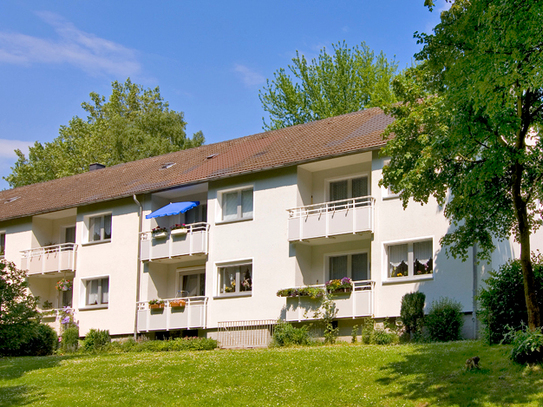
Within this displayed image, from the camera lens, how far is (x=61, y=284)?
38.2 meters

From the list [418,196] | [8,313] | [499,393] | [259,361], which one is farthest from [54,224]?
[499,393]

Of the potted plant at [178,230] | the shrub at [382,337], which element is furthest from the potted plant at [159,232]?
the shrub at [382,337]

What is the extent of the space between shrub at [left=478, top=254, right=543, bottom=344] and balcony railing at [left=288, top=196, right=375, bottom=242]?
26.7ft

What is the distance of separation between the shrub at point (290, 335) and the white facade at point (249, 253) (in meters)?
0.60

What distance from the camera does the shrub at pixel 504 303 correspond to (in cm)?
2034

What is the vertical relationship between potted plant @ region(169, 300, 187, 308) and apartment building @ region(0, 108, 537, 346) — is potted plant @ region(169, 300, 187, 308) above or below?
below

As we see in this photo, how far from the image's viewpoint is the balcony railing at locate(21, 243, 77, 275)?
123 feet

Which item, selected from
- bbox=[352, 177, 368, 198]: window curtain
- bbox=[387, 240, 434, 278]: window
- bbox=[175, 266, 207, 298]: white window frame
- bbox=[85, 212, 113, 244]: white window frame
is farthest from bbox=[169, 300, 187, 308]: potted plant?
bbox=[387, 240, 434, 278]: window

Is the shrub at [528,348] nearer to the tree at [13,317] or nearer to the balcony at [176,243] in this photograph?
the tree at [13,317]

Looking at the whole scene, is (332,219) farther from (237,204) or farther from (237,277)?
(237,277)

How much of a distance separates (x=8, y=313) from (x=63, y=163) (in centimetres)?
3728

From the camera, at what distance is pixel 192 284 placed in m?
35.5

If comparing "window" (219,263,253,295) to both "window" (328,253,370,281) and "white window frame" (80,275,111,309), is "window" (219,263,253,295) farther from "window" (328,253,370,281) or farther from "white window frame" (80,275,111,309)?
"white window frame" (80,275,111,309)

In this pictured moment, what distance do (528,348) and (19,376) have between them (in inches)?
643
